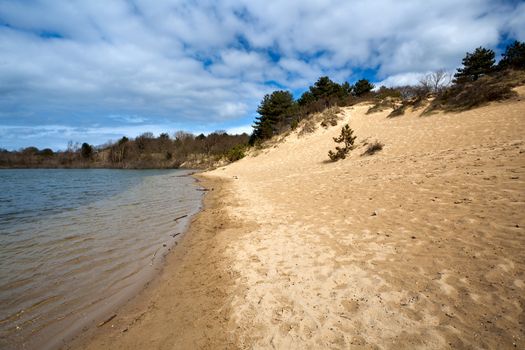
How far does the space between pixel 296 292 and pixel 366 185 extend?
22.9ft

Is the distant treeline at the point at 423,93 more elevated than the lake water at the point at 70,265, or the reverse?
the distant treeline at the point at 423,93

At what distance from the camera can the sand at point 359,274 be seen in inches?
120

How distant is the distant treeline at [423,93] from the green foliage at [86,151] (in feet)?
279

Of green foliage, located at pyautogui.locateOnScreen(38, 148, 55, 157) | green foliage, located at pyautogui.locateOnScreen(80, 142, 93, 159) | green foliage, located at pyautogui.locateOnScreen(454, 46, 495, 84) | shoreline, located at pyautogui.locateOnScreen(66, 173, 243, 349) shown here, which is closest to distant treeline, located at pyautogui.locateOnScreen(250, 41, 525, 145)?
green foliage, located at pyautogui.locateOnScreen(454, 46, 495, 84)

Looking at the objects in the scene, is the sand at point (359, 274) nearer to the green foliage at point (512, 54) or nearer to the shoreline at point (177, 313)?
the shoreline at point (177, 313)

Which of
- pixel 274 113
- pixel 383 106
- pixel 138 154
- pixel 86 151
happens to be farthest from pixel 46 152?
pixel 383 106

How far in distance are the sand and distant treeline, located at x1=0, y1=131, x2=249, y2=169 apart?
79.9 metres

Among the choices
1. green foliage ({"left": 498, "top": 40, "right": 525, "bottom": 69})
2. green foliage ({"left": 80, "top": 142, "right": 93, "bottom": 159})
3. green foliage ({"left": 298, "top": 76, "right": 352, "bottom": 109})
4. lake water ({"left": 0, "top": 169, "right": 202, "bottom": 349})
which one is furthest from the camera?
green foliage ({"left": 80, "top": 142, "right": 93, "bottom": 159})

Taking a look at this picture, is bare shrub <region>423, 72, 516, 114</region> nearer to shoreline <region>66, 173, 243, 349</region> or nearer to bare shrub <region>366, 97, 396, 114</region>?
bare shrub <region>366, 97, 396, 114</region>

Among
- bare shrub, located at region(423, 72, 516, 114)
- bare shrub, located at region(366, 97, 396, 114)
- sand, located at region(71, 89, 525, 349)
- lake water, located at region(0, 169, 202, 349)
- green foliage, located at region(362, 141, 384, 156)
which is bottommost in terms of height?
lake water, located at region(0, 169, 202, 349)

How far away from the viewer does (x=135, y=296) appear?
4840 mm

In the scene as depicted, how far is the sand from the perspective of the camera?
10.0 ft

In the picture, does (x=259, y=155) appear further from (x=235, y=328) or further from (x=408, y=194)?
(x=235, y=328)

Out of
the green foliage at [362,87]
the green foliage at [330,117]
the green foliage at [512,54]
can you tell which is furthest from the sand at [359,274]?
the green foliage at [362,87]
